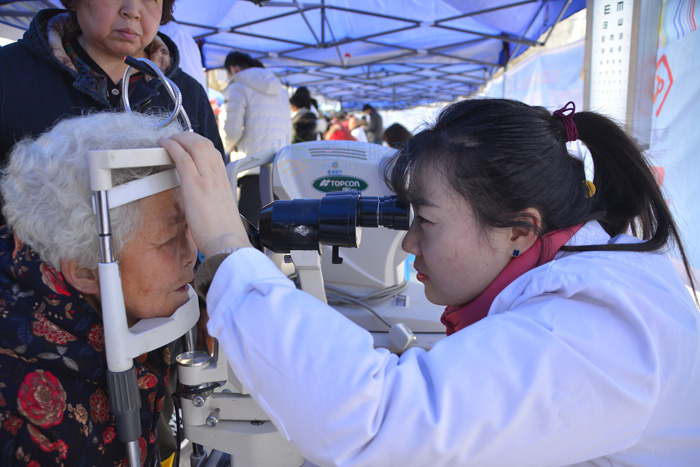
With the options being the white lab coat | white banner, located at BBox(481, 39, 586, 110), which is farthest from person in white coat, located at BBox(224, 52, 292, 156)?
the white lab coat

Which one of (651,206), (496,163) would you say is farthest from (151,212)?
(651,206)

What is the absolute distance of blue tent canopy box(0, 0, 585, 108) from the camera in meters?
4.75

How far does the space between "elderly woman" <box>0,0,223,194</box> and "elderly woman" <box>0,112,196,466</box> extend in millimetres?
495

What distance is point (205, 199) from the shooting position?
69 centimetres

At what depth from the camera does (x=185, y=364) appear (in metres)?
0.85

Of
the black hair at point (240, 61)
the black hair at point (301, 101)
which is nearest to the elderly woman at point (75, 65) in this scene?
the black hair at point (240, 61)

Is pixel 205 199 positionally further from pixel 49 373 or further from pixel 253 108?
pixel 253 108

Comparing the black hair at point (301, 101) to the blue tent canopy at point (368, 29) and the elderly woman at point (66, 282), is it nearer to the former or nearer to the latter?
the blue tent canopy at point (368, 29)

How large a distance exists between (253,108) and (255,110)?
21 millimetres

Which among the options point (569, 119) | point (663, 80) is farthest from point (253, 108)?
point (569, 119)

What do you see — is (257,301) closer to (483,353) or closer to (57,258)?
(483,353)

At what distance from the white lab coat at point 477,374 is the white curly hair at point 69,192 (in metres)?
0.30

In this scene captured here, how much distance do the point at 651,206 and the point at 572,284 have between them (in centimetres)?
40

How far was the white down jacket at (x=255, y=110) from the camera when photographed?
3.47 metres
